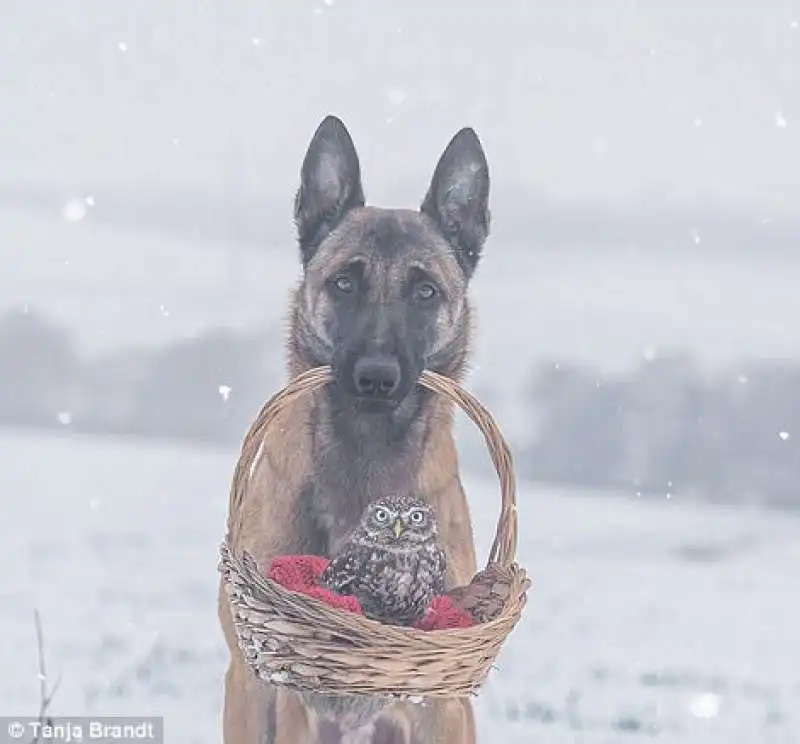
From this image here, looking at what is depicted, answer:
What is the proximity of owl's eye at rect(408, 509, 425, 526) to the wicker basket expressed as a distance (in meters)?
0.20

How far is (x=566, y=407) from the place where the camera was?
4.82 metres

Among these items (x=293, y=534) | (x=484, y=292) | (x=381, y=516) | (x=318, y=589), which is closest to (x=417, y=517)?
(x=381, y=516)

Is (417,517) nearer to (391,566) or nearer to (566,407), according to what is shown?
(391,566)

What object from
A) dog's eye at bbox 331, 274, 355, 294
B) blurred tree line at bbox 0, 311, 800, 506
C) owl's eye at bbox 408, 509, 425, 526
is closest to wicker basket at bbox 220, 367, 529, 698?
owl's eye at bbox 408, 509, 425, 526

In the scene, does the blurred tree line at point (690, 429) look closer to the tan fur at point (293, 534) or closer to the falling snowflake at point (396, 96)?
the falling snowflake at point (396, 96)

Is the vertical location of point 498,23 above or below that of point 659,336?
above

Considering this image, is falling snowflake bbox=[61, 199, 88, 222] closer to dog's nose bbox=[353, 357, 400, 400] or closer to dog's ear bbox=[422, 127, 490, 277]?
dog's ear bbox=[422, 127, 490, 277]

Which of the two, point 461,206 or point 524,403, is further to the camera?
point 524,403

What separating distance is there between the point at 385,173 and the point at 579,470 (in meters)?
1.54

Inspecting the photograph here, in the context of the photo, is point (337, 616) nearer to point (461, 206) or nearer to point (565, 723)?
point (461, 206)

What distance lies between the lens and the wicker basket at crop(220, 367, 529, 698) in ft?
5.99

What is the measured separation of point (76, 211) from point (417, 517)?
3.26 metres

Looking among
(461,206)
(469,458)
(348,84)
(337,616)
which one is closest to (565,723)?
(469,458)

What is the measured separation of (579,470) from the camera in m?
4.85
